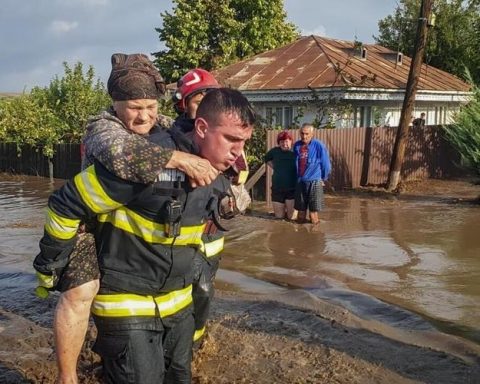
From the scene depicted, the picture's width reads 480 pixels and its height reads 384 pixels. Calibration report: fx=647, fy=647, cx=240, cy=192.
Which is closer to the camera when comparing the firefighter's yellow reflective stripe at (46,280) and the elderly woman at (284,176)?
the firefighter's yellow reflective stripe at (46,280)

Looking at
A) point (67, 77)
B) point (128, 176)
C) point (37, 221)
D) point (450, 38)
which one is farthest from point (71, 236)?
point (450, 38)

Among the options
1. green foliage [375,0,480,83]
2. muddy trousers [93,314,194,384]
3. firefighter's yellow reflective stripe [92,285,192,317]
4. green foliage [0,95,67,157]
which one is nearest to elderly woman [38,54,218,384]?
firefighter's yellow reflective stripe [92,285,192,317]

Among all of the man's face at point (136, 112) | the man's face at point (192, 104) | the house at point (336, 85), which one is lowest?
the man's face at point (136, 112)

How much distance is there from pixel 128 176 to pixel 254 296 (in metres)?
4.29

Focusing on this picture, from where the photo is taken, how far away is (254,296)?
6516 mm

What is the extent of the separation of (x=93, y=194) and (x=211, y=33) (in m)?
33.8

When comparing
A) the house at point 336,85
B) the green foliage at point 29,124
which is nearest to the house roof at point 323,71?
the house at point 336,85

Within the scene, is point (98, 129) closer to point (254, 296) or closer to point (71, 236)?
point (71, 236)

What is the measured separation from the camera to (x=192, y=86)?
4004mm

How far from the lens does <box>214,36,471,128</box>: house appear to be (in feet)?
66.3

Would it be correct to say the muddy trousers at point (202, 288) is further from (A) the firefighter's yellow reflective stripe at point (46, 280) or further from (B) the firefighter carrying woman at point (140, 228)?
(A) the firefighter's yellow reflective stripe at point (46, 280)

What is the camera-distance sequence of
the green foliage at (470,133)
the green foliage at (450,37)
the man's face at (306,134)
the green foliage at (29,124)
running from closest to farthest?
1. the man's face at (306,134)
2. the green foliage at (470,133)
3. the green foliage at (29,124)
4. the green foliage at (450,37)

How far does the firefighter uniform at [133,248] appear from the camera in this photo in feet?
8.11

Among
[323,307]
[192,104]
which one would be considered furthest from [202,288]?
[323,307]
